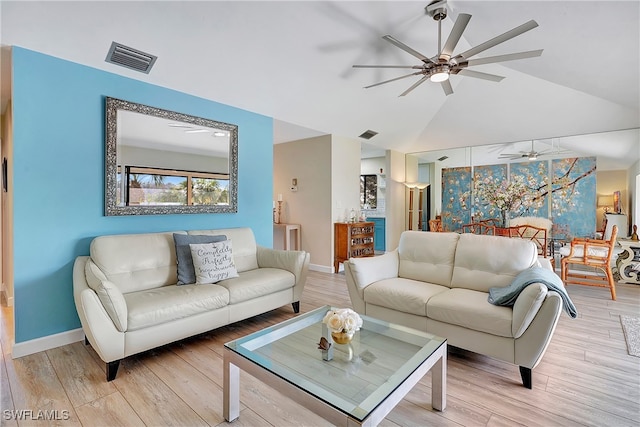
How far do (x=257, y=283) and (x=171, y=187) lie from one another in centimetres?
146

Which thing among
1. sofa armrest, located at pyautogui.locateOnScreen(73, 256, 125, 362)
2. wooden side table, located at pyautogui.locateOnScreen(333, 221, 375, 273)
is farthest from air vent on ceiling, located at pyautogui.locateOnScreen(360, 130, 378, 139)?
sofa armrest, located at pyautogui.locateOnScreen(73, 256, 125, 362)

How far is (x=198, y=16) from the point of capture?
2.70 metres

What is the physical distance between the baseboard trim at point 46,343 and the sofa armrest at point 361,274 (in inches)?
95.3

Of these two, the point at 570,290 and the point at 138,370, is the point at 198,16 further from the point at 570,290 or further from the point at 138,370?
the point at 570,290

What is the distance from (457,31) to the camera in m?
2.47

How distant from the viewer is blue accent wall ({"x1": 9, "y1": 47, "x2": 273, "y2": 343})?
2506mm

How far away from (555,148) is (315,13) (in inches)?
189

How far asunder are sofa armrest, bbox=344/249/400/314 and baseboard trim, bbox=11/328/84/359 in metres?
2.42

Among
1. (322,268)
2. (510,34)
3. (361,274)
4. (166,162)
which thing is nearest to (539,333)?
(361,274)

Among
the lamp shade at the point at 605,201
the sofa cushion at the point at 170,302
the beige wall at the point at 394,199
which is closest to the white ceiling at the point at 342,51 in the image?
the lamp shade at the point at 605,201

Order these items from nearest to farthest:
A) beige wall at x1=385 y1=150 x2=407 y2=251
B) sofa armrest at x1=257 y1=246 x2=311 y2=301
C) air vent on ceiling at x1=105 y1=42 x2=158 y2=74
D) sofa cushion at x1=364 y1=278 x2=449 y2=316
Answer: sofa cushion at x1=364 y1=278 x2=449 y2=316 < air vent on ceiling at x1=105 y1=42 x2=158 y2=74 < sofa armrest at x1=257 y1=246 x2=311 y2=301 < beige wall at x1=385 y1=150 x2=407 y2=251

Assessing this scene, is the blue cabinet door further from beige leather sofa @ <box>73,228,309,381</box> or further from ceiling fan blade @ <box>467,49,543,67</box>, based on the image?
ceiling fan blade @ <box>467,49,543,67</box>

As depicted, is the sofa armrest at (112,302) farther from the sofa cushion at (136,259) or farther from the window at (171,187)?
the window at (171,187)

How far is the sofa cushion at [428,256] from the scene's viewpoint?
9.95 feet
